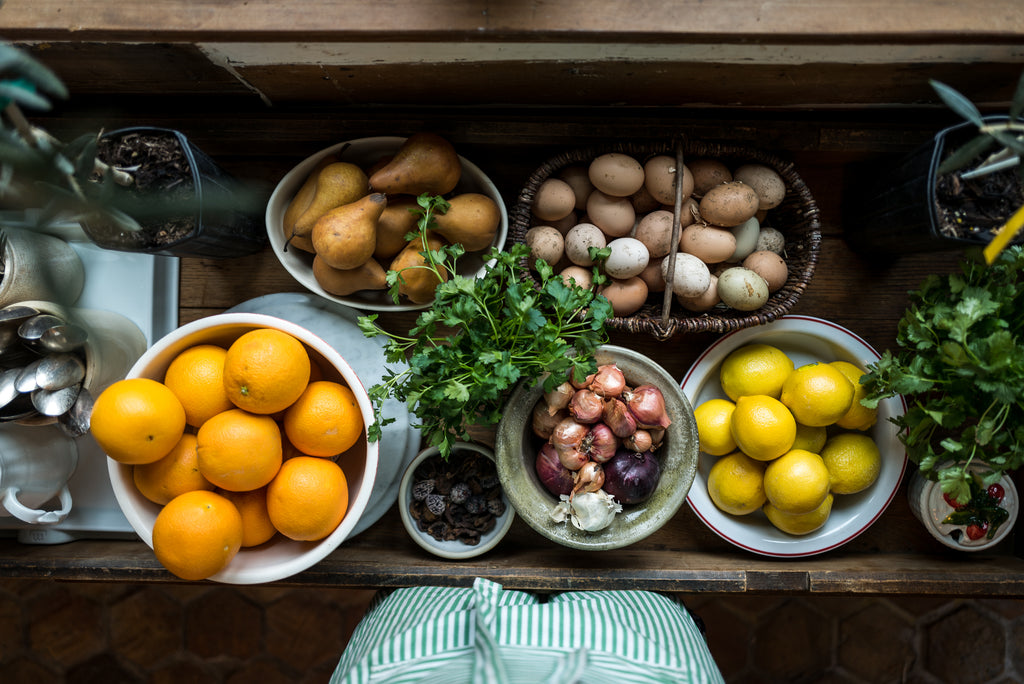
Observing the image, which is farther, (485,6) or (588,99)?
(588,99)

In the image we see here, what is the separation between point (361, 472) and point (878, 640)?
4.21 feet

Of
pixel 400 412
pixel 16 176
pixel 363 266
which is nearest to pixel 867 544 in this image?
pixel 400 412

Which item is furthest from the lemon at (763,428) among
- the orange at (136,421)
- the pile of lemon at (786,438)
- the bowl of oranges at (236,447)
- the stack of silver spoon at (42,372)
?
the stack of silver spoon at (42,372)

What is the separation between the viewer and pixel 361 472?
99 cm

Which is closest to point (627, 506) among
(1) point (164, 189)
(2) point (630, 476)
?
(2) point (630, 476)

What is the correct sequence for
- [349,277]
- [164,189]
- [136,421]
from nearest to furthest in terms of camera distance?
[136,421] → [164,189] → [349,277]

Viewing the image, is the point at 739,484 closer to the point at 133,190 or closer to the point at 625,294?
the point at 625,294

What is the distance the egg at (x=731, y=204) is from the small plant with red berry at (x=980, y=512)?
53cm

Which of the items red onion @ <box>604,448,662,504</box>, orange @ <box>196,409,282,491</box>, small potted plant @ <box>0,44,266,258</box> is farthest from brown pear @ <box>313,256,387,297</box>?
red onion @ <box>604,448,662,504</box>

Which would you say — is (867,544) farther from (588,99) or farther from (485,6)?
(485,6)

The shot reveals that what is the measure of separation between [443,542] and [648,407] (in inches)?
16.2

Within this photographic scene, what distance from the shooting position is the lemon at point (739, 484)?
106 centimetres

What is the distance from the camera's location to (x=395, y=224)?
1025mm

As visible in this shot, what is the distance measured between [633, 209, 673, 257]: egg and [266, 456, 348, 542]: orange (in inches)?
23.8
